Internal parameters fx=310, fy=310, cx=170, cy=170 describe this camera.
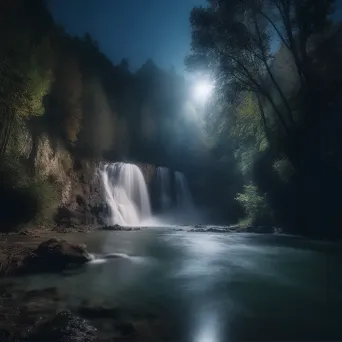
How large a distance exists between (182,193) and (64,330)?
25.7m

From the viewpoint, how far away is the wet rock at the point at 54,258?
22.6 ft

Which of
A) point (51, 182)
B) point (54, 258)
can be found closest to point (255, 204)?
point (51, 182)

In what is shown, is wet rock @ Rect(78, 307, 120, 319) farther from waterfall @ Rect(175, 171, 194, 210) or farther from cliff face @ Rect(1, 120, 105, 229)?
waterfall @ Rect(175, 171, 194, 210)

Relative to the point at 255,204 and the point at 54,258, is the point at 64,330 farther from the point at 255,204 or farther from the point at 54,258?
the point at 255,204

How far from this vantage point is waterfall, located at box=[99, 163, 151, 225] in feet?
75.6

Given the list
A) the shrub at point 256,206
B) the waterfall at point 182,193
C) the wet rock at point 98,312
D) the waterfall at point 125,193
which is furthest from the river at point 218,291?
the waterfall at point 182,193

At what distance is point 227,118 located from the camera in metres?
21.3

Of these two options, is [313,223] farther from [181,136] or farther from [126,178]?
[181,136]

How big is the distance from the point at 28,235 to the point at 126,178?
12903 mm

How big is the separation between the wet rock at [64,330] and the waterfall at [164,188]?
23.4 metres

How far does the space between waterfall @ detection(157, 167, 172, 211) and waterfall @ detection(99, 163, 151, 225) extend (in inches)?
61.3

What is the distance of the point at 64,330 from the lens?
3434mm

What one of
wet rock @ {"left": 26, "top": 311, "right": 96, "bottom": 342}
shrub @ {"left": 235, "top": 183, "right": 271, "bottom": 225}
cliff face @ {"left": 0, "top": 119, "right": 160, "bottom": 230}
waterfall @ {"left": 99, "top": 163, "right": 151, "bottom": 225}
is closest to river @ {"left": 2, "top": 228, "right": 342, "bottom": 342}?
wet rock @ {"left": 26, "top": 311, "right": 96, "bottom": 342}

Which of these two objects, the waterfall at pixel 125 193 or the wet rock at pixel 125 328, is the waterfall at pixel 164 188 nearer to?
the waterfall at pixel 125 193
